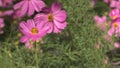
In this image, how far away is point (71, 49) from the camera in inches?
89.9

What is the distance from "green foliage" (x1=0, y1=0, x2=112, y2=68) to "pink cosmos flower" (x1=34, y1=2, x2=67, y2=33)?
248 mm

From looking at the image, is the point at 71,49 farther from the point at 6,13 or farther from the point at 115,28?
the point at 6,13

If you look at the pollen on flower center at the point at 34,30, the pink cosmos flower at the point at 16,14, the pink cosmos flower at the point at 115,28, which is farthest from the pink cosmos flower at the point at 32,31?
the pink cosmos flower at the point at 16,14

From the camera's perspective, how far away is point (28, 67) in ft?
6.72

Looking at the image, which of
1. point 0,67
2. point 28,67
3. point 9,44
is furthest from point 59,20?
point 9,44

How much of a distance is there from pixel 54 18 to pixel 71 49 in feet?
1.23

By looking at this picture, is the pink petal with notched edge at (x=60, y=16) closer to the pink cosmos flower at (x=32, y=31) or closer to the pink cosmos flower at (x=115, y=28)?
the pink cosmos flower at (x=32, y=31)

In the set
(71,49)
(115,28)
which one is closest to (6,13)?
(71,49)

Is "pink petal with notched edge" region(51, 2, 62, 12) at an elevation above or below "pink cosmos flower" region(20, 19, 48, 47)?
above

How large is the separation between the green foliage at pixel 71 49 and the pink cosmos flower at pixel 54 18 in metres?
0.25

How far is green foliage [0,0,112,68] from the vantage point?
7.09 feet

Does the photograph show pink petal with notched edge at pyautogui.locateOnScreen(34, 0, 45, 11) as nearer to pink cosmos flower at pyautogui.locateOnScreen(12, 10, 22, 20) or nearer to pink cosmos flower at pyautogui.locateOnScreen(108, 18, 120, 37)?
pink cosmos flower at pyautogui.locateOnScreen(108, 18, 120, 37)

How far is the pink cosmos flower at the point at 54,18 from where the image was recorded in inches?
75.4

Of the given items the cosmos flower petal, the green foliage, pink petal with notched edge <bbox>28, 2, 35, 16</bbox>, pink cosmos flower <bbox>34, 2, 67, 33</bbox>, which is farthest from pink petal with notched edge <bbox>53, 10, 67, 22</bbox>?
the cosmos flower petal
